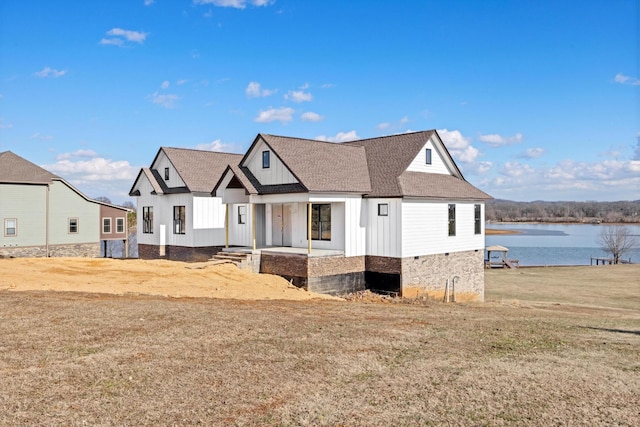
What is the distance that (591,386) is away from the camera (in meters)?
7.87

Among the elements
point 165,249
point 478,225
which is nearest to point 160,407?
point 478,225

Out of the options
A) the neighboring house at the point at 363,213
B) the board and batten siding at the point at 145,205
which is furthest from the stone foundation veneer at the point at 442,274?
the board and batten siding at the point at 145,205

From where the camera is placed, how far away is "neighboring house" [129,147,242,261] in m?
29.0

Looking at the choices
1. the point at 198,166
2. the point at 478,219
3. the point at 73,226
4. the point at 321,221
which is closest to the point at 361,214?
the point at 321,221

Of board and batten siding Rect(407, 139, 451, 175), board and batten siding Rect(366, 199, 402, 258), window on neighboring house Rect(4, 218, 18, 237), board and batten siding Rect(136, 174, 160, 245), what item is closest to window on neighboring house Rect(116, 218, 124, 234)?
window on neighboring house Rect(4, 218, 18, 237)

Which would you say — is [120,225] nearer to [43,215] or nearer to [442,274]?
[43,215]

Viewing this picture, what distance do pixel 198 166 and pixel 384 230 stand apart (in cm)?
1317

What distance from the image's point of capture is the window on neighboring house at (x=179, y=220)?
1165 inches

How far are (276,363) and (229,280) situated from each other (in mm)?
11430

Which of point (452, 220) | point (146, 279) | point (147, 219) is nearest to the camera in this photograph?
point (146, 279)

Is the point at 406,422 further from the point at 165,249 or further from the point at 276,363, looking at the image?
the point at 165,249

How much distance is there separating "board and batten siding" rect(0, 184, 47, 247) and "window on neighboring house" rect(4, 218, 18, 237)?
13 centimetres

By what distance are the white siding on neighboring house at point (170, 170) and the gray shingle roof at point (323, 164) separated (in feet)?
26.3

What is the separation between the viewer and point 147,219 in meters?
31.8
